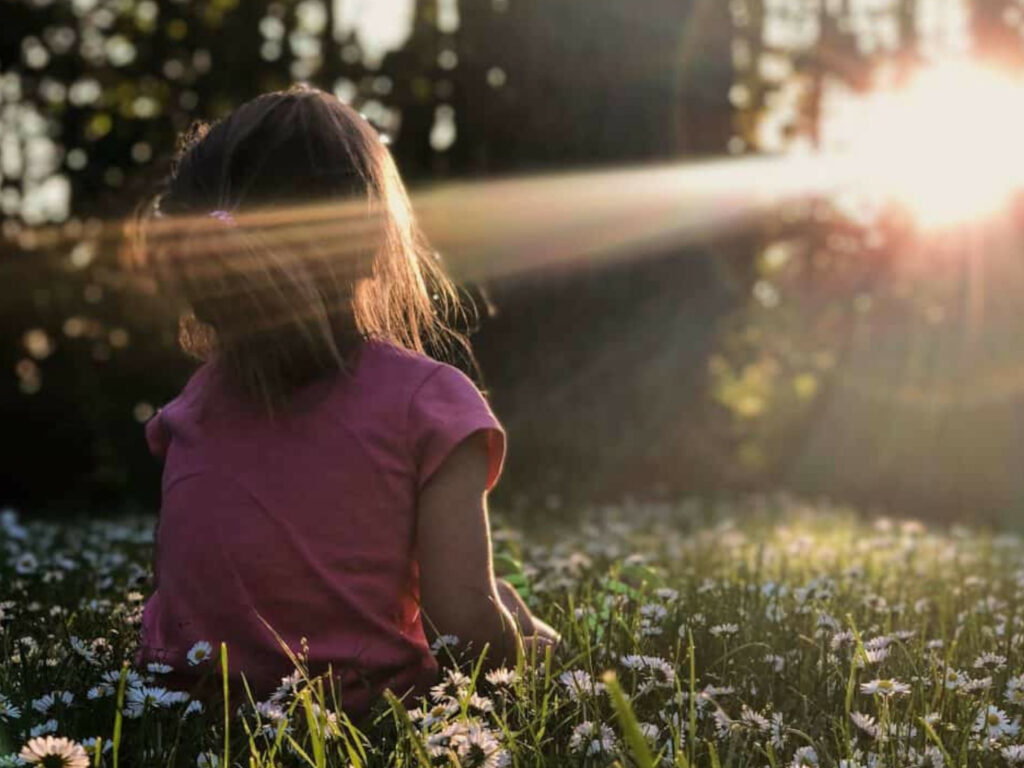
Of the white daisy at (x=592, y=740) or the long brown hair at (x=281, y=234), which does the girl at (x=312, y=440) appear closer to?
the long brown hair at (x=281, y=234)

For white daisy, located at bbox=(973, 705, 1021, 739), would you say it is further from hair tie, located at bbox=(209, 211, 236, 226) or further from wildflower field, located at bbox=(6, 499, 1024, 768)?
hair tie, located at bbox=(209, 211, 236, 226)

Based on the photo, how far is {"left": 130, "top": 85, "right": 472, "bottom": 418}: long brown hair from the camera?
2.30 m

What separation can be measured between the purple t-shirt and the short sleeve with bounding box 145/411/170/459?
34 centimetres

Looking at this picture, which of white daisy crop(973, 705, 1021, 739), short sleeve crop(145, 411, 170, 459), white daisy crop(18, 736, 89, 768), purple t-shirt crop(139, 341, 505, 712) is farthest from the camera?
short sleeve crop(145, 411, 170, 459)

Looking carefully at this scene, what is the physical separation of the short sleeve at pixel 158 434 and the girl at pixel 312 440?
0.28m

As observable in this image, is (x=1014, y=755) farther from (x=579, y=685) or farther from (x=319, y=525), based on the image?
(x=319, y=525)

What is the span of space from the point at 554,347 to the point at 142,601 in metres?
7.67

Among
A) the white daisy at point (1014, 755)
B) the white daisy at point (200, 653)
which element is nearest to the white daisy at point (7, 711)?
the white daisy at point (200, 653)

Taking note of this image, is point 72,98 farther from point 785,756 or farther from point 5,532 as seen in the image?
point 785,756

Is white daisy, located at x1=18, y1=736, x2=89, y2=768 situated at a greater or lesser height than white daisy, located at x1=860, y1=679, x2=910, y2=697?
greater

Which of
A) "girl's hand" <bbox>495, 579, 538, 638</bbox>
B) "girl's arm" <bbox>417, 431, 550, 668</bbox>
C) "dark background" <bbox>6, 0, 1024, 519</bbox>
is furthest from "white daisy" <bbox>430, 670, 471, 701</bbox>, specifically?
"dark background" <bbox>6, 0, 1024, 519</bbox>

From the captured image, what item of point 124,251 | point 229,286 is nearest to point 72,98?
point 124,251

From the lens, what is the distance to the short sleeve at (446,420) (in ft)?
7.57

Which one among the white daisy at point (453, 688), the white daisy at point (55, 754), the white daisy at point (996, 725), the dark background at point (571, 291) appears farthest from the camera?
the dark background at point (571, 291)
